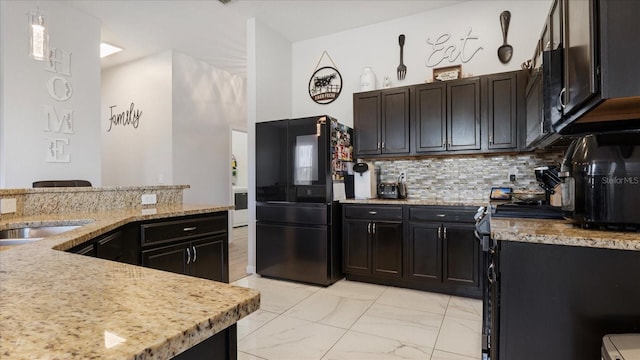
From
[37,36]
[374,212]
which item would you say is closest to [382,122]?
[374,212]

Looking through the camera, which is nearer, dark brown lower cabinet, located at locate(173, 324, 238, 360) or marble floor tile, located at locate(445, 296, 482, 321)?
dark brown lower cabinet, located at locate(173, 324, 238, 360)

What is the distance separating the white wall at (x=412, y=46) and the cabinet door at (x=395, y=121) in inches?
15.6

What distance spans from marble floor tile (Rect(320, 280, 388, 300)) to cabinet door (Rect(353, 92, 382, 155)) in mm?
1439

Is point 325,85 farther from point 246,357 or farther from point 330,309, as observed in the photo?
point 246,357

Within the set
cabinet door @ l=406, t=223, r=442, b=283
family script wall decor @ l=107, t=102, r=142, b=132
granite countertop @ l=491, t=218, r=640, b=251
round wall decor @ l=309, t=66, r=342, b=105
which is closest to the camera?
granite countertop @ l=491, t=218, r=640, b=251

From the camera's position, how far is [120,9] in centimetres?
369

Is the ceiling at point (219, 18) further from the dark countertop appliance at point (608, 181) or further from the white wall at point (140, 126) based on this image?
the dark countertop appliance at point (608, 181)

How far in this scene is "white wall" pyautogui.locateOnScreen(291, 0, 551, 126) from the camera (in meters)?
3.29

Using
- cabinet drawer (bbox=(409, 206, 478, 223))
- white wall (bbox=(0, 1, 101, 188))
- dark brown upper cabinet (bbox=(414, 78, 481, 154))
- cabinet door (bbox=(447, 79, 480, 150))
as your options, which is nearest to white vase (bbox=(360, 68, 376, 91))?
dark brown upper cabinet (bbox=(414, 78, 481, 154))

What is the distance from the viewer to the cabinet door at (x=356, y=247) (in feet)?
11.0

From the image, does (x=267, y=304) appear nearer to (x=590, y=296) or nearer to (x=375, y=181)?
(x=375, y=181)

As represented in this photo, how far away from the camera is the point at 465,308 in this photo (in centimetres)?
275

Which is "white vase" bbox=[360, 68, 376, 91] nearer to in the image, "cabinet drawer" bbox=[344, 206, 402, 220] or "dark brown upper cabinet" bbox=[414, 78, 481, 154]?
"dark brown upper cabinet" bbox=[414, 78, 481, 154]

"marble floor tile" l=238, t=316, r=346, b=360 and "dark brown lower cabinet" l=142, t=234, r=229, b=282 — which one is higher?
"dark brown lower cabinet" l=142, t=234, r=229, b=282
